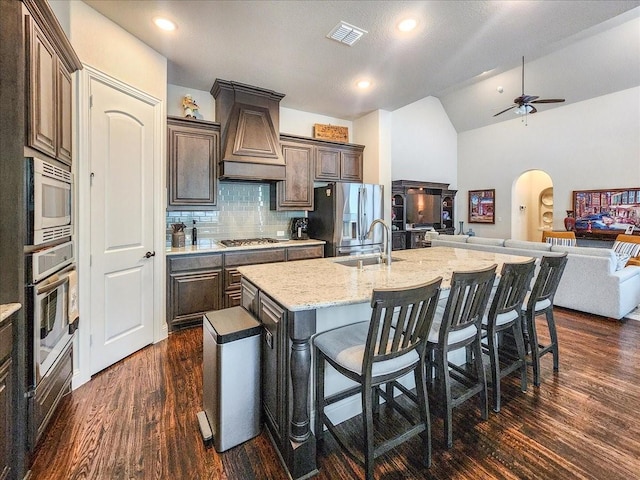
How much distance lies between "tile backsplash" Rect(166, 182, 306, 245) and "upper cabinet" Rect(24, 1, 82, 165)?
6.11 ft

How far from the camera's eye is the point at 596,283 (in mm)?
3811

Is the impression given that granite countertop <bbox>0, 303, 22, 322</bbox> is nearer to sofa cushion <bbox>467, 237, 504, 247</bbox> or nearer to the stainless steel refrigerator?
the stainless steel refrigerator

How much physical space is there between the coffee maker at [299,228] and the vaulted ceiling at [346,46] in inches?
69.1

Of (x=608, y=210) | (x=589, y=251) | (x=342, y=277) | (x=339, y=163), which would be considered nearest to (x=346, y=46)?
(x=339, y=163)

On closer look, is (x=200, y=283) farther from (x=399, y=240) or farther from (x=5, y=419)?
(x=399, y=240)

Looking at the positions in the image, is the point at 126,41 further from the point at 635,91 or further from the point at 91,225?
the point at 635,91

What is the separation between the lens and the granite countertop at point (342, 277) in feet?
5.08

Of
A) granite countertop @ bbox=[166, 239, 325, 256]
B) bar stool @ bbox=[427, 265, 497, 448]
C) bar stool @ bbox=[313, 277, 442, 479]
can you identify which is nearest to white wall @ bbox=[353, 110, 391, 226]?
granite countertop @ bbox=[166, 239, 325, 256]

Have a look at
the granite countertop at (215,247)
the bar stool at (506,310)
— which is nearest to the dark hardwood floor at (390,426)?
the bar stool at (506,310)

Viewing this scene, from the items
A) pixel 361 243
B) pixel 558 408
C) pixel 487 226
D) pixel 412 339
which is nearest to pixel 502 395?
pixel 558 408

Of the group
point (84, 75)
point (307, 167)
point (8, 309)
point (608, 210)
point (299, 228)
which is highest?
point (84, 75)

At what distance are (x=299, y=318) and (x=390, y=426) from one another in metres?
1.07

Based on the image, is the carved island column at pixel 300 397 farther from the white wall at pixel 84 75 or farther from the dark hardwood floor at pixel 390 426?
the white wall at pixel 84 75

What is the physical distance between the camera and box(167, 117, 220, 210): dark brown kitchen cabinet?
3512 millimetres
